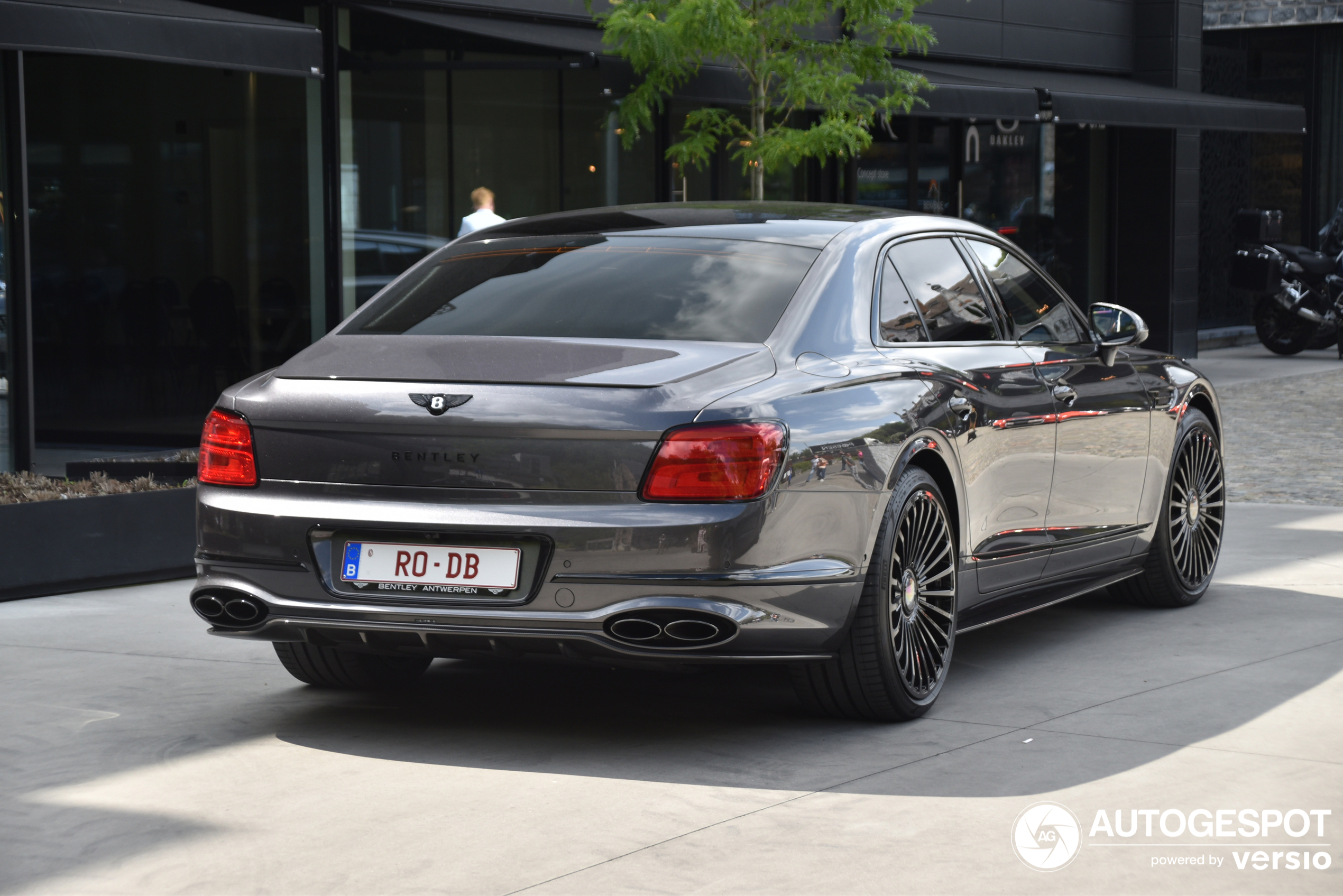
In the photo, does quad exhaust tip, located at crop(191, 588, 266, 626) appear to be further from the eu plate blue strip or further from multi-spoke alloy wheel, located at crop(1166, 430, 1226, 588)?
multi-spoke alloy wheel, located at crop(1166, 430, 1226, 588)

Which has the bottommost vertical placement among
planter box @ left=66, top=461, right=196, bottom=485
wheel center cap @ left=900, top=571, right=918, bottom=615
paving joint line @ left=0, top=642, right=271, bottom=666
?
paving joint line @ left=0, top=642, right=271, bottom=666

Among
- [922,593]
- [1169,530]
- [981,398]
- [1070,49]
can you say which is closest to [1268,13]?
[1070,49]

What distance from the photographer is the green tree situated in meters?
13.2

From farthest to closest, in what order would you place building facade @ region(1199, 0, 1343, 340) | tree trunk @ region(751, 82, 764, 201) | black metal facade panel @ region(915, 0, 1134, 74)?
building facade @ region(1199, 0, 1343, 340) → black metal facade panel @ region(915, 0, 1134, 74) → tree trunk @ region(751, 82, 764, 201)

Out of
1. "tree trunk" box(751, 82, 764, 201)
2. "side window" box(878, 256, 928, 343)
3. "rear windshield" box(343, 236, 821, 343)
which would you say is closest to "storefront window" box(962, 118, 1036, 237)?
"tree trunk" box(751, 82, 764, 201)

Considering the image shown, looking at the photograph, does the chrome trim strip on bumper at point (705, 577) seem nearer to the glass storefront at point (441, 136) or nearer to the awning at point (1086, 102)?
Result: the glass storefront at point (441, 136)

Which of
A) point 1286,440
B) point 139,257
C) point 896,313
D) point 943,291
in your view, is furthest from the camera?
point 139,257

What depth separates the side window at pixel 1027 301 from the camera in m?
6.54

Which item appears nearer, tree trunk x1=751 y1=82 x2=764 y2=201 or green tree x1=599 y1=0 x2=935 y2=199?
green tree x1=599 y1=0 x2=935 y2=199

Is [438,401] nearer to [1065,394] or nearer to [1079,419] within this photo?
[1065,394]

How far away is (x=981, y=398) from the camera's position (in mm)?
5875

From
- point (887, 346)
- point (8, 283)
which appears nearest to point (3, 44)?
point (8, 283)

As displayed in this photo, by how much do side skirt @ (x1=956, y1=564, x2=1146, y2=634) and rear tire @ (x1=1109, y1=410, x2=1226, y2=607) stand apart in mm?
151

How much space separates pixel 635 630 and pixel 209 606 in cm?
125
